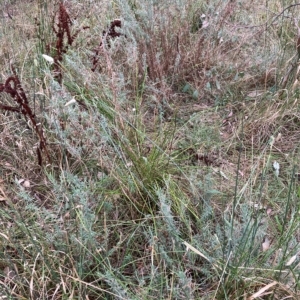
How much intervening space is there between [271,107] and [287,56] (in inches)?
20.4

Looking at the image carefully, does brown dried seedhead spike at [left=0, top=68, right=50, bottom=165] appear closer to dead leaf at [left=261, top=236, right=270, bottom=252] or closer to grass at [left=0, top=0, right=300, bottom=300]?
grass at [left=0, top=0, right=300, bottom=300]

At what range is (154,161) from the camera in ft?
6.11

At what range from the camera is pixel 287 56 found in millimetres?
2668

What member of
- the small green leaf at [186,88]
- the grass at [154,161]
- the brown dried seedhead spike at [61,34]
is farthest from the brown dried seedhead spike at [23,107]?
the small green leaf at [186,88]

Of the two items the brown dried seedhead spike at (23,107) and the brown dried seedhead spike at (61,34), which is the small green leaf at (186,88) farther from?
the brown dried seedhead spike at (23,107)

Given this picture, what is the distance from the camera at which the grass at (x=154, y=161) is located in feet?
4.88

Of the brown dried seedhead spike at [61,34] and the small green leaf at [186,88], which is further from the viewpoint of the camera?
the small green leaf at [186,88]

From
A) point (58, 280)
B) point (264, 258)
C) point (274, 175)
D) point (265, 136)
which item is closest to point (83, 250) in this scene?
point (58, 280)

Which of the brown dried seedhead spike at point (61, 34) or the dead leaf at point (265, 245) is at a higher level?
the brown dried seedhead spike at point (61, 34)

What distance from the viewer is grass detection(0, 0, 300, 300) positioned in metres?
1.49

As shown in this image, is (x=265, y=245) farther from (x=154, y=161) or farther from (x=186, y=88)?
(x=186, y=88)

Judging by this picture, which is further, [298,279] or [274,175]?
[274,175]

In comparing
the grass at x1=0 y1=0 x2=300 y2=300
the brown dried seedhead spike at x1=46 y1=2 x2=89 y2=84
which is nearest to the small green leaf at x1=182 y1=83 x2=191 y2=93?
the grass at x1=0 y1=0 x2=300 y2=300

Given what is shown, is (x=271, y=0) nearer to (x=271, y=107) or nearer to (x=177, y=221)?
(x=271, y=107)
